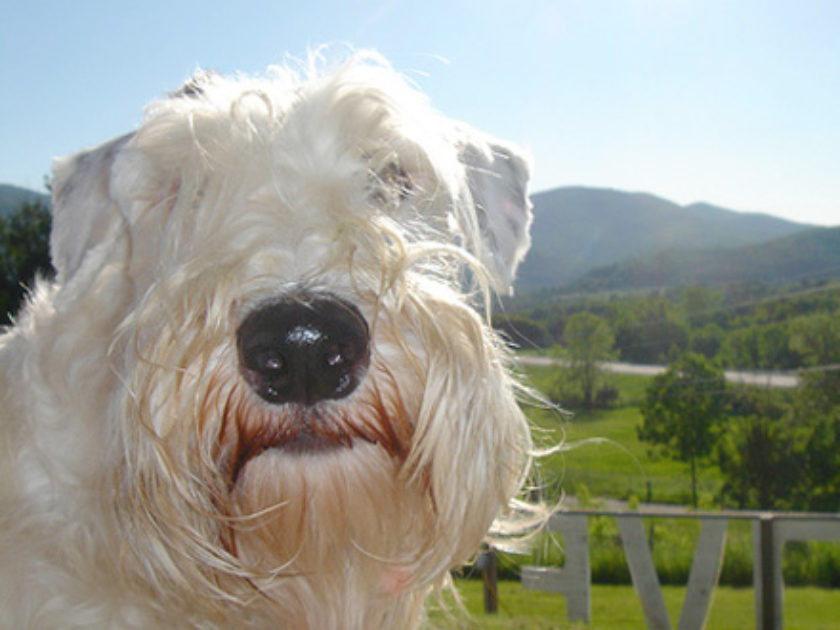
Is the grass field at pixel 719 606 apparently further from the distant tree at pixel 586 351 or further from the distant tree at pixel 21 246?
the distant tree at pixel 21 246

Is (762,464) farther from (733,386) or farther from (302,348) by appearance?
(302,348)

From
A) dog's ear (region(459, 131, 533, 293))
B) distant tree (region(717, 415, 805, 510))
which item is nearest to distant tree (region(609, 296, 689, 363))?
distant tree (region(717, 415, 805, 510))

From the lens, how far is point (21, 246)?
33656 millimetres

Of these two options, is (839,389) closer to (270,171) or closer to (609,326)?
(609,326)

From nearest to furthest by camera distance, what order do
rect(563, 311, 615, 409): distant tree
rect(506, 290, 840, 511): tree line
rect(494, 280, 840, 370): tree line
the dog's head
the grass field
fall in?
the dog's head
the grass field
rect(506, 290, 840, 511): tree line
rect(563, 311, 615, 409): distant tree
rect(494, 280, 840, 370): tree line

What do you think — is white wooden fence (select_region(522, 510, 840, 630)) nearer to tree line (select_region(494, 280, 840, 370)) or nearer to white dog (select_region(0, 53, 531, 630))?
white dog (select_region(0, 53, 531, 630))

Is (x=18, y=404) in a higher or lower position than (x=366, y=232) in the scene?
lower

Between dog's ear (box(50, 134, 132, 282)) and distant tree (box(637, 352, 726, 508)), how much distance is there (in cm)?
4514

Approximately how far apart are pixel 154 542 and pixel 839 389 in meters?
44.2

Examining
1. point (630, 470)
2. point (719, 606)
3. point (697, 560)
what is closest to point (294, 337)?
point (697, 560)

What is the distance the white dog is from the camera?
1896 millimetres

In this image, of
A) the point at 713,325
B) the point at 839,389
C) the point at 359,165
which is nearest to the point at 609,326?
the point at 713,325

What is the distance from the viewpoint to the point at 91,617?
2.18 meters

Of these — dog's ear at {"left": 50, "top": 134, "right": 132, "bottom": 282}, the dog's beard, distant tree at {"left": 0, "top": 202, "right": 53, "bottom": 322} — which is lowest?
the dog's beard
